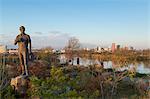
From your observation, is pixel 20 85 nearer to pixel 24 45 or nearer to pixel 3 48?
pixel 24 45

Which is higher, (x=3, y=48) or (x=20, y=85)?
(x=3, y=48)

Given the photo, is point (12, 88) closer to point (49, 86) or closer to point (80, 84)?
point (49, 86)

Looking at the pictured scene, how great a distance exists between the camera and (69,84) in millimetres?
7949

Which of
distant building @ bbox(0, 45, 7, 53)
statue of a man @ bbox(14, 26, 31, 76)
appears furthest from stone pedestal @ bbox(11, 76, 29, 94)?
distant building @ bbox(0, 45, 7, 53)

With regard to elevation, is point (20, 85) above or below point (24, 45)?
below

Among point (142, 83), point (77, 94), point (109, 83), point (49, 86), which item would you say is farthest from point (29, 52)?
point (142, 83)

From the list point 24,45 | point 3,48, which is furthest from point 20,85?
point 3,48

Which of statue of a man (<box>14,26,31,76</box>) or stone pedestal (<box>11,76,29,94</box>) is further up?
statue of a man (<box>14,26,31,76</box>)

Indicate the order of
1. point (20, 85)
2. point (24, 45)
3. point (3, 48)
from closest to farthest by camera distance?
point (20, 85) → point (24, 45) → point (3, 48)

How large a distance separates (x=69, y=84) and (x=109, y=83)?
4.98 feet

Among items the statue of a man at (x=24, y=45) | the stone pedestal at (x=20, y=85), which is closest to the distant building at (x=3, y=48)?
the statue of a man at (x=24, y=45)

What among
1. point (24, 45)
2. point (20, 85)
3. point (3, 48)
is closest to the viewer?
point (20, 85)

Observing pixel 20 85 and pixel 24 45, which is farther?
pixel 24 45

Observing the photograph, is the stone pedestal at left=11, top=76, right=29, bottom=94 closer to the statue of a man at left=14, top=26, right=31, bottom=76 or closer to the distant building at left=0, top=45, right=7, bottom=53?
the statue of a man at left=14, top=26, right=31, bottom=76
